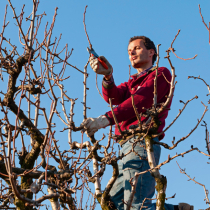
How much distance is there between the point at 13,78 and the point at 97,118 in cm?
110

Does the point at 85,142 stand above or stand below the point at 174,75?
below

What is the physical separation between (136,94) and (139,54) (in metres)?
1.00

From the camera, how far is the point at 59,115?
3.69 metres

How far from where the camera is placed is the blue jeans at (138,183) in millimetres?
3680

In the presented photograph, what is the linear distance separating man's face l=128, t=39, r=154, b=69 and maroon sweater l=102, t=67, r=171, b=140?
0.21 metres

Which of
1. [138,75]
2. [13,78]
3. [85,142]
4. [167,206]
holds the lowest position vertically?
[167,206]

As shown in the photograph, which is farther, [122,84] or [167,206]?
[122,84]

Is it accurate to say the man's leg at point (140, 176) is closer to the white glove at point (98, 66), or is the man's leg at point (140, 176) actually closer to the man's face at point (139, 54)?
the white glove at point (98, 66)

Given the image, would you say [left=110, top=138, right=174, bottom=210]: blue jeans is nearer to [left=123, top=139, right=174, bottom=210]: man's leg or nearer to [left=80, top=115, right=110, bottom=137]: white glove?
[left=123, top=139, right=174, bottom=210]: man's leg

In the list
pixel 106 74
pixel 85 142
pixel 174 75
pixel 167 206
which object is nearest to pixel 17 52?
pixel 106 74

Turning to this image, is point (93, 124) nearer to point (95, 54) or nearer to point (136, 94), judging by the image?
point (136, 94)

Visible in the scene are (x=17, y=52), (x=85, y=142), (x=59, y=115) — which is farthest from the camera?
(x=17, y=52)

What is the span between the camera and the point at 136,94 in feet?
12.7

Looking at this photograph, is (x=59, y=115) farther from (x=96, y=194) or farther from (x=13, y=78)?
(x=96, y=194)
